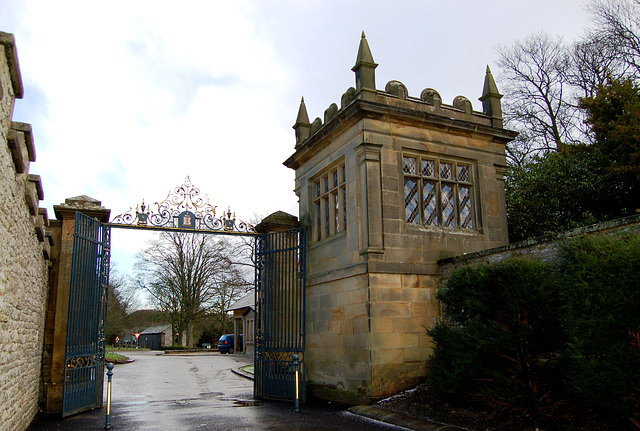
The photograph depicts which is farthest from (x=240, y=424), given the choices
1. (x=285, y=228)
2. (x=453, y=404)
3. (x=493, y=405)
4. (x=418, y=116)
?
(x=418, y=116)

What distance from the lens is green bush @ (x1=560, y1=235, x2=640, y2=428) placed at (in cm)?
567

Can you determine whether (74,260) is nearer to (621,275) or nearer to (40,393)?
(40,393)

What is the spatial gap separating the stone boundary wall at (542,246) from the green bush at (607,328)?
80cm

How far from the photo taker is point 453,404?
8.40m

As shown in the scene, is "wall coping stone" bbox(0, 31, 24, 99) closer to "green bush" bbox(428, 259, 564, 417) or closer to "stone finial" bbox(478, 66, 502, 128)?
"green bush" bbox(428, 259, 564, 417)

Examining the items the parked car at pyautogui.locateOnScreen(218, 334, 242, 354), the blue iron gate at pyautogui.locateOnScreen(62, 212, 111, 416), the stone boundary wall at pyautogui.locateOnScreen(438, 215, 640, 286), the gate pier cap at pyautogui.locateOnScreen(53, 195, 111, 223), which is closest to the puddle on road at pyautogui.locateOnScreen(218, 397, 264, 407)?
the blue iron gate at pyautogui.locateOnScreen(62, 212, 111, 416)

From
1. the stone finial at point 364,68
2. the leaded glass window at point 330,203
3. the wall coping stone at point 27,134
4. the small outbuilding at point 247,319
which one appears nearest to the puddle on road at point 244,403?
the leaded glass window at point 330,203

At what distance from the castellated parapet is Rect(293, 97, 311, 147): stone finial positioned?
0.98 metres

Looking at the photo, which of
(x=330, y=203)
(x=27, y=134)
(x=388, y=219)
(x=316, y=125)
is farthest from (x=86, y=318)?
(x=316, y=125)

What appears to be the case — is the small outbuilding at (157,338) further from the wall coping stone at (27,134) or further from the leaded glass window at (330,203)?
the wall coping stone at (27,134)

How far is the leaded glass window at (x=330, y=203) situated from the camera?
462 inches

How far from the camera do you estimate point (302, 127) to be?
45.4 ft

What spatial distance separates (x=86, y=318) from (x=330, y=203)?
5733 mm

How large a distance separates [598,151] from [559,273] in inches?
343
